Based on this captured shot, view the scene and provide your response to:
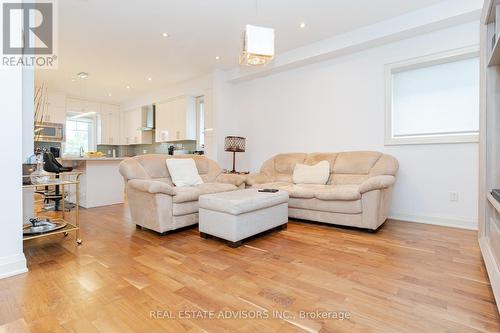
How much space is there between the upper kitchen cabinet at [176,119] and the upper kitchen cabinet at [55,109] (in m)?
2.64

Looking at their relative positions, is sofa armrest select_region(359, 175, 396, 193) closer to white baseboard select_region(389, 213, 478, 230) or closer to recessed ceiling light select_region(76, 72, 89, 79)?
white baseboard select_region(389, 213, 478, 230)

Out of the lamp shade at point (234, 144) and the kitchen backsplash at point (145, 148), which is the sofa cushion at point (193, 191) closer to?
the lamp shade at point (234, 144)

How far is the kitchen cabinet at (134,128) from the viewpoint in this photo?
769cm

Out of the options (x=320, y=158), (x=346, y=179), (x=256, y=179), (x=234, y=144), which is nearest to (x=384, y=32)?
(x=320, y=158)

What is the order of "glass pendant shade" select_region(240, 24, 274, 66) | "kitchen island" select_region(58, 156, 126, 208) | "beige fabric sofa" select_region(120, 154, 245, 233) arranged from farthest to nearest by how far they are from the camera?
"kitchen island" select_region(58, 156, 126, 208) < "beige fabric sofa" select_region(120, 154, 245, 233) < "glass pendant shade" select_region(240, 24, 274, 66)

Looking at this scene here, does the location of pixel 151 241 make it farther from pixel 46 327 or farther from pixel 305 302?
pixel 305 302

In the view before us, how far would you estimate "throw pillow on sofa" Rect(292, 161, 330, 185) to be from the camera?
12.6 ft

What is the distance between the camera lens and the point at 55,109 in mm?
7027

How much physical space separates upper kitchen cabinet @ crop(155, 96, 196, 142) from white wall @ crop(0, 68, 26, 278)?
4.32m

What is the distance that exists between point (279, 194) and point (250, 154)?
250cm

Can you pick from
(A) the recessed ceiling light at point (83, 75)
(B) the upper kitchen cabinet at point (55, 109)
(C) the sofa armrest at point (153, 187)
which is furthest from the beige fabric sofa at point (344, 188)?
(B) the upper kitchen cabinet at point (55, 109)

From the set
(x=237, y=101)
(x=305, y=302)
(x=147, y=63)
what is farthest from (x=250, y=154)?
(x=305, y=302)

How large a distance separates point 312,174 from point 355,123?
3.49 feet

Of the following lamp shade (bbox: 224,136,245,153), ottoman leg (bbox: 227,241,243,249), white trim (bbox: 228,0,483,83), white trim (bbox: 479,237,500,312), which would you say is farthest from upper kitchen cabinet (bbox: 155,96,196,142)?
white trim (bbox: 479,237,500,312)
